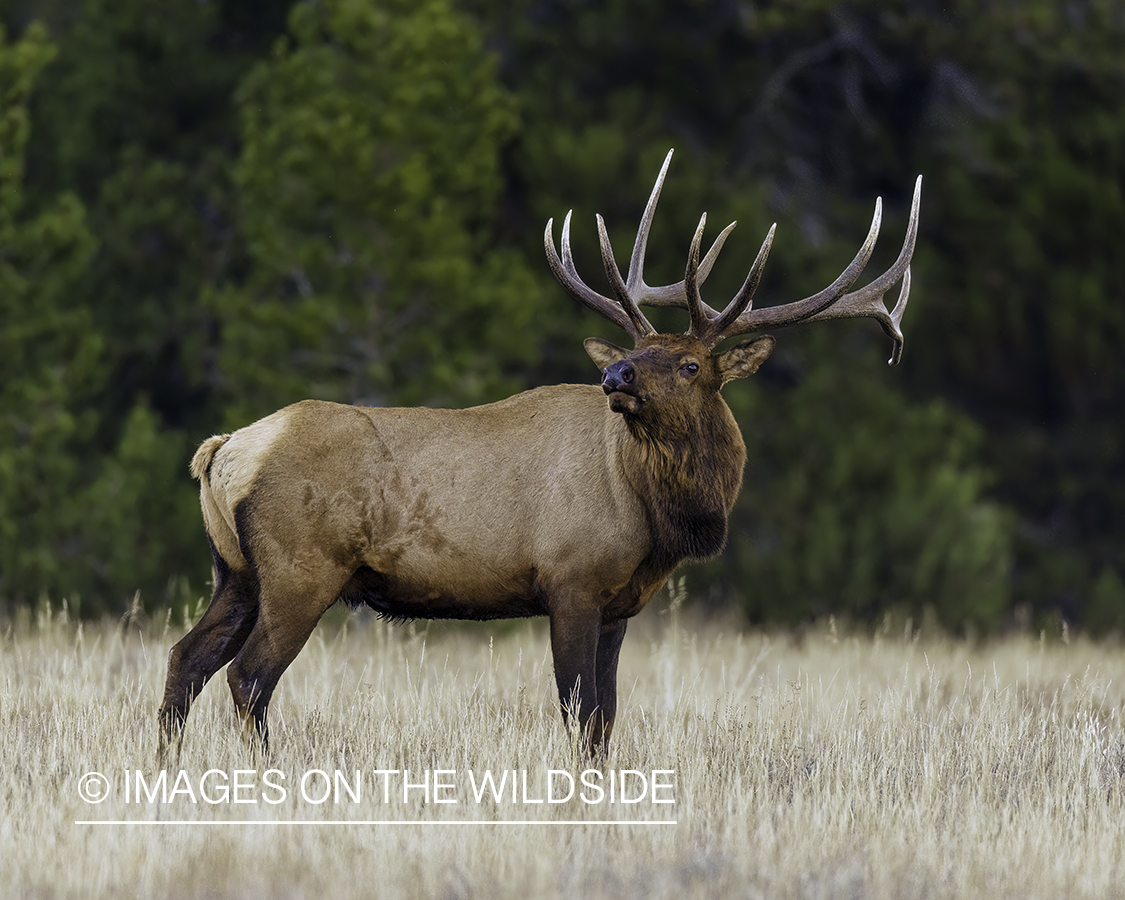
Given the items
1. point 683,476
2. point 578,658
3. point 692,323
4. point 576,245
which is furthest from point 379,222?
point 578,658

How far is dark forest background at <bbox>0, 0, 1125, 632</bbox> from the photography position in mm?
12062

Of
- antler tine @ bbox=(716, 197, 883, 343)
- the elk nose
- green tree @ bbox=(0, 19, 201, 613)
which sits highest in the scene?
antler tine @ bbox=(716, 197, 883, 343)

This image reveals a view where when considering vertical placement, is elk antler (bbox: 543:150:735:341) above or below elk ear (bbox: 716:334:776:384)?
above

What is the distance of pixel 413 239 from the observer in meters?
12.0

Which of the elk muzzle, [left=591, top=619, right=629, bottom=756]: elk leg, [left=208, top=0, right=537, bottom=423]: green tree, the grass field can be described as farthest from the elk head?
[left=208, top=0, right=537, bottom=423]: green tree

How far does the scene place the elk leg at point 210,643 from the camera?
6727mm

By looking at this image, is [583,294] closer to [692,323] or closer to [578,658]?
[692,323]

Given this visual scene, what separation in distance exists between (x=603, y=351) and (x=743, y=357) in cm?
62

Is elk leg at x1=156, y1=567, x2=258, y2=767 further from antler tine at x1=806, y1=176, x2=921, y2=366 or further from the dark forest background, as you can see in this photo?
the dark forest background

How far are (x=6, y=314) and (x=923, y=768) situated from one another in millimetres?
9621

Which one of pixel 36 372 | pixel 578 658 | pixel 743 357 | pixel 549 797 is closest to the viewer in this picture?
pixel 549 797

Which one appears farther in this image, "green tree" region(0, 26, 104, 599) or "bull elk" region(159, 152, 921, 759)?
"green tree" region(0, 26, 104, 599)

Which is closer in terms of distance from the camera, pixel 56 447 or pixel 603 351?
pixel 603 351

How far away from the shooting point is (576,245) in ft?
44.2
